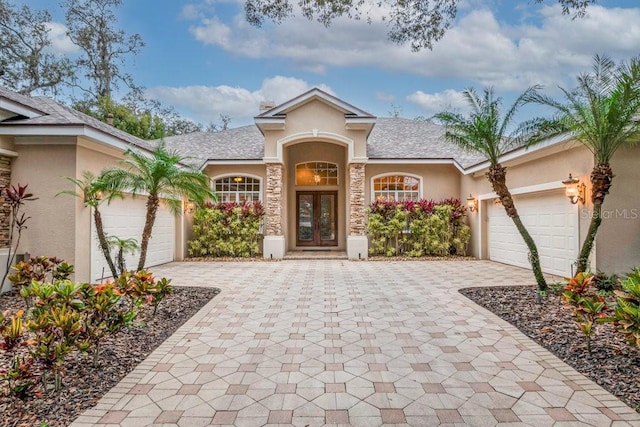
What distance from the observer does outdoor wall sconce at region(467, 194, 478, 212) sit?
12827 mm

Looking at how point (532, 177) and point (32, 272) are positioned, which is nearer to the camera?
point (32, 272)

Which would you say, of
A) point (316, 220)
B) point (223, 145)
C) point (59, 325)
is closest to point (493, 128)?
point (59, 325)

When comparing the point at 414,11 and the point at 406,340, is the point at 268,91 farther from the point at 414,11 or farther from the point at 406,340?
the point at 406,340

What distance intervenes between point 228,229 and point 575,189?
10.5 metres

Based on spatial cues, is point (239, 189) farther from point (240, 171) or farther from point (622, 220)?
point (622, 220)

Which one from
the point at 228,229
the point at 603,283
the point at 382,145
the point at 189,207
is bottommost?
the point at 603,283

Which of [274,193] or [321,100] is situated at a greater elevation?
[321,100]

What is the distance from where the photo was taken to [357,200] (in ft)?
43.8

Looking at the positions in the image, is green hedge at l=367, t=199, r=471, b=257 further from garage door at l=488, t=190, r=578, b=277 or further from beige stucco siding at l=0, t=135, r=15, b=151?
beige stucco siding at l=0, t=135, r=15, b=151

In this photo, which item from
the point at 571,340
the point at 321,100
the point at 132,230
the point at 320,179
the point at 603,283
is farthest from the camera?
the point at 320,179

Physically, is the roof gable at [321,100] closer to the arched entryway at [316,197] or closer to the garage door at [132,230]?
the arched entryway at [316,197]

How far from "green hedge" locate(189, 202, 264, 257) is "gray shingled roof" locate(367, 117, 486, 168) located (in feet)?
17.1

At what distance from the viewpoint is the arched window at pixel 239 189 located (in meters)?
14.4

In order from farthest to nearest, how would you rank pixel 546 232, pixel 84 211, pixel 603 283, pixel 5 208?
1. pixel 546 232
2. pixel 84 211
3. pixel 5 208
4. pixel 603 283
